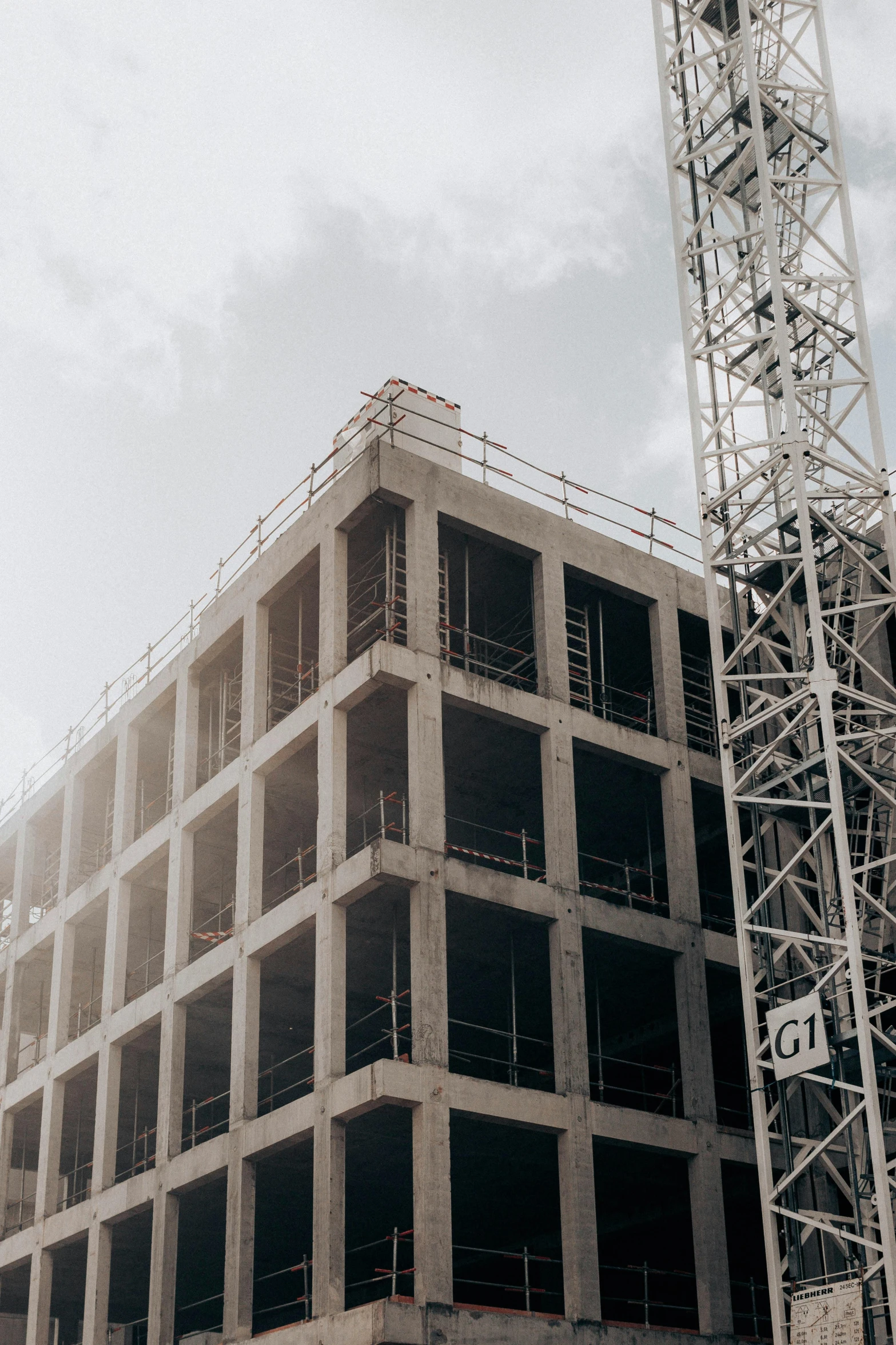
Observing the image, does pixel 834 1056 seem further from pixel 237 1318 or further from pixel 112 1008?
pixel 112 1008

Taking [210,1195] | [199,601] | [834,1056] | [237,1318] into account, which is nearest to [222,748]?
[199,601]

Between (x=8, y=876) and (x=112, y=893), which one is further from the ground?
(x=8, y=876)

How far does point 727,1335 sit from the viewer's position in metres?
28.7

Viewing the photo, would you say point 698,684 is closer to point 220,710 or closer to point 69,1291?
point 220,710

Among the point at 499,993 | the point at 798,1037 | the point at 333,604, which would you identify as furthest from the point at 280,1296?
the point at 798,1037

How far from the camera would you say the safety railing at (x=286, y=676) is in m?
34.9

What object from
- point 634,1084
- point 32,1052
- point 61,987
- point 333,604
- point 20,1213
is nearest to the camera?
point 333,604

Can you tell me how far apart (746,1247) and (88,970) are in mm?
19574

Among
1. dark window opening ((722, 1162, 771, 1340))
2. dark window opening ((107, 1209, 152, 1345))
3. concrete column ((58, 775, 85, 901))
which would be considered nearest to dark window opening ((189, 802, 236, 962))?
concrete column ((58, 775, 85, 901))

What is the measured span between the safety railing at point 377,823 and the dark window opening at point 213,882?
2740 millimetres

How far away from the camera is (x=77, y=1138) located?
42219mm

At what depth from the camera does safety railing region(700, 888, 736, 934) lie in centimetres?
3472

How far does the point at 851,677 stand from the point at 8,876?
31.0 meters

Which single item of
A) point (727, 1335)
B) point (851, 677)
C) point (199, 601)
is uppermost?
point (199, 601)
